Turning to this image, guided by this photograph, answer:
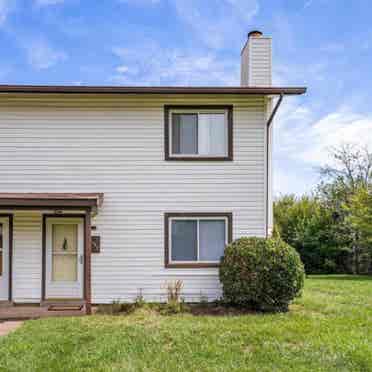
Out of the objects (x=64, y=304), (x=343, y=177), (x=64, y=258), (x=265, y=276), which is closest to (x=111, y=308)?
(x=64, y=304)

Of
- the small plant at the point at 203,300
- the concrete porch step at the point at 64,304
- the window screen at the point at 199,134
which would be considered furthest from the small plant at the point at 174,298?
the window screen at the point at 199,134

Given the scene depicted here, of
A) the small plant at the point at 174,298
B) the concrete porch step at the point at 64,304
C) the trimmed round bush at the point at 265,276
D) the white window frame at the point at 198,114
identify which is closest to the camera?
the trimmed round bush at the point at 265,276

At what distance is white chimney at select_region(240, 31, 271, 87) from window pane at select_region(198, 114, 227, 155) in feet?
4.22

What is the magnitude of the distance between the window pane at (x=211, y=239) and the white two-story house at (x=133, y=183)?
0.02 metres

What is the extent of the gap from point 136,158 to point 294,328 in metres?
5.11

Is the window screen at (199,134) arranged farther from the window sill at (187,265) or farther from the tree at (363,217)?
the tree at (363,217)

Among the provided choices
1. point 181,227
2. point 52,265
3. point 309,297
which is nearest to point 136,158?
point 181,227

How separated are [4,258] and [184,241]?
424 centimetres

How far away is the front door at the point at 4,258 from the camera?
9422 millimetres

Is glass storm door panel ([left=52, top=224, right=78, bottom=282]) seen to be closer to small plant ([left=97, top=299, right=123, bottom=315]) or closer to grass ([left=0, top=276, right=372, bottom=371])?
small plant ([left=97, top=299, right=123, bottom=315])

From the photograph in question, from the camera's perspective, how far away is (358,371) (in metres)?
5.07

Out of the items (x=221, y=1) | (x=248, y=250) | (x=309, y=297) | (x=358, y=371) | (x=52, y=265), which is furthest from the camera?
(x=221, y=1)

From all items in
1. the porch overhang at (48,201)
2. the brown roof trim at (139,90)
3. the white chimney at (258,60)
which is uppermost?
the white chimney at (258,60)

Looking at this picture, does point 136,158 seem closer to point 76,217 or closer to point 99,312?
point 76,217
